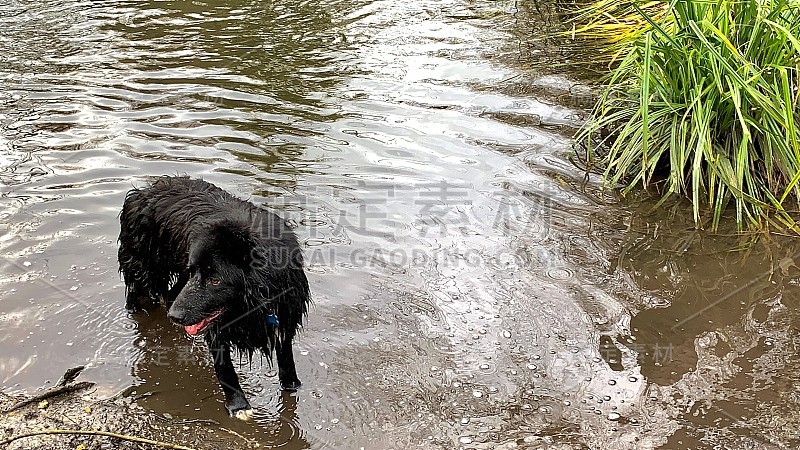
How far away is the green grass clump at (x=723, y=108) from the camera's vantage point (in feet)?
18.0

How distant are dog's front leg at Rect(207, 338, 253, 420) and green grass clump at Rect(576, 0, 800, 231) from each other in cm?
344

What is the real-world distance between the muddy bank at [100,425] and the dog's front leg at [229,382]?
12 centimetres

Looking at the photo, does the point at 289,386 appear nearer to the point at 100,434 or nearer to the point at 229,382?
the point at 229,382

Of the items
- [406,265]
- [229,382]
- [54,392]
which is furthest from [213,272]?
[406,265]

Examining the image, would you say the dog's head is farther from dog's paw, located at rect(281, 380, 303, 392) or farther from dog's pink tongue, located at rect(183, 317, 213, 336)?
dog's paw, located at rect(281, 380, 303, 392)

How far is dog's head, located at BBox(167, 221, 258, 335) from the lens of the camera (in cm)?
366

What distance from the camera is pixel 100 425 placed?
394cm

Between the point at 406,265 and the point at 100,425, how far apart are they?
2418 mm

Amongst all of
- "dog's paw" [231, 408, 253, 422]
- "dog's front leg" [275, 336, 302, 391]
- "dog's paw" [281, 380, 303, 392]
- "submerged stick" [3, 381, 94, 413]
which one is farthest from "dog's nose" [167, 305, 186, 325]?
"submerged stick" [3, 381, 94, 413]

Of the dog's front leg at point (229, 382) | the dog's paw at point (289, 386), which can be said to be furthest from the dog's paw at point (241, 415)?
the dog's paw at point (289, 386)

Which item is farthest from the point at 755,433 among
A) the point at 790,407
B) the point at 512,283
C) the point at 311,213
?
the point at 311,213

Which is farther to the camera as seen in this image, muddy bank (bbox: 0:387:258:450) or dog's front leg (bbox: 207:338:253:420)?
dog's front leg (bbox: 207:338:253:420)

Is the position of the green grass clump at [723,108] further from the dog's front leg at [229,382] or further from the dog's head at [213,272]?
the dog's front leg at [229,382]

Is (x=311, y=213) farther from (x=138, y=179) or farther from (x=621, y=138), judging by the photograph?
(x=621, y=138)
